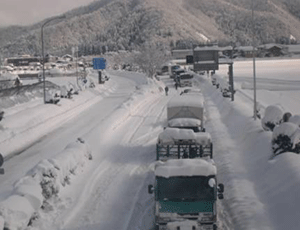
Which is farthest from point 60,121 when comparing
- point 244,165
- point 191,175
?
point 191,175

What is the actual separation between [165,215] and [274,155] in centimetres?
853

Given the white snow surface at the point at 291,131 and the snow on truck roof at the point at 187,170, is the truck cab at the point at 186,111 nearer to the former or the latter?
the white snow surface at the point at 291,131

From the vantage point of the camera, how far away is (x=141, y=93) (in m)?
52.4

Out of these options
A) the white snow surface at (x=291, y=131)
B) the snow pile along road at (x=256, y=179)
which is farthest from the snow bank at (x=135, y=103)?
the white snow surface at (x=291, y=131)

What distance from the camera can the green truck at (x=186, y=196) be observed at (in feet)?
38.4

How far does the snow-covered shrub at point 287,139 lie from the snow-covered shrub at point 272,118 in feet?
15.4

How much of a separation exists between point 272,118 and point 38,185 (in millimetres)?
13404

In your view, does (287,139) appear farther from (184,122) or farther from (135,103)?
(135,103)

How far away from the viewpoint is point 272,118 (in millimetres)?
23375

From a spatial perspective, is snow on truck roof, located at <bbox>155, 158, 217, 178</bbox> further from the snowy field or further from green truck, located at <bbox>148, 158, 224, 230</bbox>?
the snowy field

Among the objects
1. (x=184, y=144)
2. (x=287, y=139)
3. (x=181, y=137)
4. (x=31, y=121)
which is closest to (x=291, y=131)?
(x=287, y=139)

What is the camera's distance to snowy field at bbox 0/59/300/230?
44.7 ft

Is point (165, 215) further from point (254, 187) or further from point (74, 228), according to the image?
point (254, 187)

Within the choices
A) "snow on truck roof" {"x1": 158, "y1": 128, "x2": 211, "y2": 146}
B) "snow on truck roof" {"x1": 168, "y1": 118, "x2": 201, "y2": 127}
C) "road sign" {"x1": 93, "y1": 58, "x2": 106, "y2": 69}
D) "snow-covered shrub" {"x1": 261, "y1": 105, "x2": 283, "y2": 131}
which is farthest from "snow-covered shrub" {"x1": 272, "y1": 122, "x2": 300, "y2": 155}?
"road sign" {"x1": 93, "y1": 58, "x2": 106, "y2": 69}
